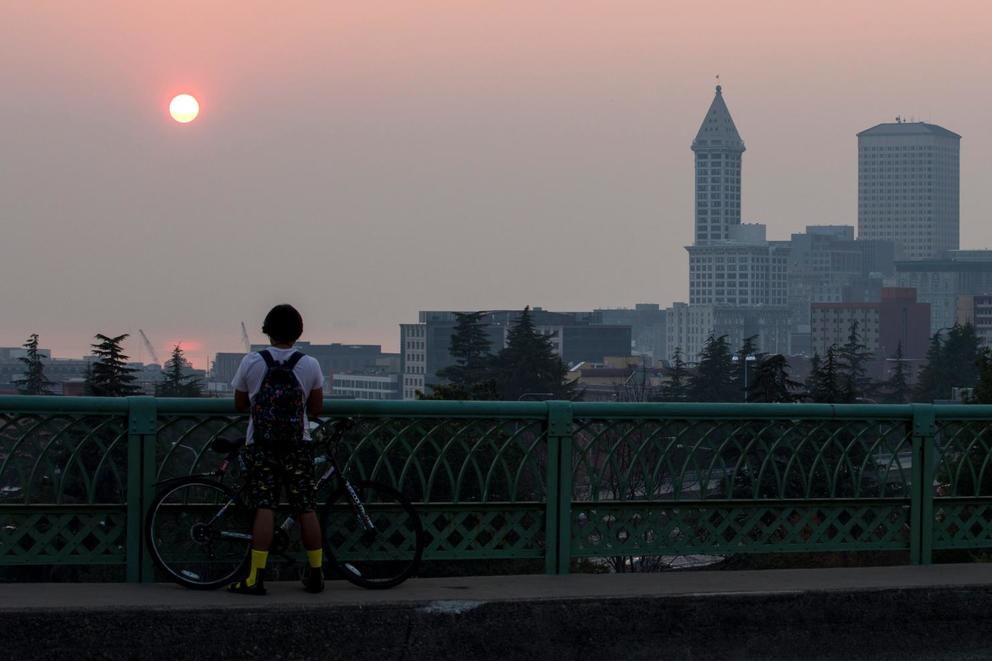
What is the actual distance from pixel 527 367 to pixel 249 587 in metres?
113

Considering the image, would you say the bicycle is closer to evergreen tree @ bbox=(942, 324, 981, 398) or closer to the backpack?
the backpack

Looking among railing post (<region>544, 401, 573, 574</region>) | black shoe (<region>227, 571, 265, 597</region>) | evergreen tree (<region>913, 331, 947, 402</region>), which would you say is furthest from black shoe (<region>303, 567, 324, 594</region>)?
evergreen tree (<region>913, 331, 947, 402</region>)

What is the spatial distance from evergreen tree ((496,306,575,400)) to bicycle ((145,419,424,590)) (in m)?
110

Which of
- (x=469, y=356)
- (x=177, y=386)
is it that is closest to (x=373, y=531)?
(x=177, y=386)

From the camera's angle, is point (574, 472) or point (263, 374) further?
point (574, 472)

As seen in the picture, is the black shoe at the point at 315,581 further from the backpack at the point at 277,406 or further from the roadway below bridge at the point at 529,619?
the backpack at the point at 277,406

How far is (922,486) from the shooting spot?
9062 millimetres

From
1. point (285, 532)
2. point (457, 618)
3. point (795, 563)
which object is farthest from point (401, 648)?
point (795, 563)

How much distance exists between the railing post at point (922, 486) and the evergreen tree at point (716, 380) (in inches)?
5077

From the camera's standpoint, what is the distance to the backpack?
7648 mm

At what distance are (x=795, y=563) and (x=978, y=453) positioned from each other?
4964mm

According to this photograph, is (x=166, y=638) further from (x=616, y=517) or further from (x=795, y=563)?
(x=795, y=563)

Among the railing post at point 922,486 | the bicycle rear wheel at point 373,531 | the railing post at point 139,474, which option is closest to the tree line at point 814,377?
the railing post at point 922,486

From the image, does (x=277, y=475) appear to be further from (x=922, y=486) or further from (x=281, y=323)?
(x=922, y=486)
